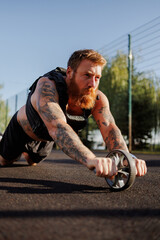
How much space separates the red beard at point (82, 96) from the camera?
211 cm

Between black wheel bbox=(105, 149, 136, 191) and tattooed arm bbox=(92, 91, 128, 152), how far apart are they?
0.78 feet

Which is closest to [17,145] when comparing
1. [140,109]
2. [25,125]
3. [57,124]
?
[25,125]

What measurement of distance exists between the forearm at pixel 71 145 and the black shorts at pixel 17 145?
3.85ft

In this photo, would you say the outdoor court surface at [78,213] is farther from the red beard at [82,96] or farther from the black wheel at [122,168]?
the red beard at [82,96]

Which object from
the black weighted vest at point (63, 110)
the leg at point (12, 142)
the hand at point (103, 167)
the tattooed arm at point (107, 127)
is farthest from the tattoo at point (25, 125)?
the hand at point (103, 167)

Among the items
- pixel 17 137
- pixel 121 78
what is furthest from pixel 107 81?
pixel 17 137

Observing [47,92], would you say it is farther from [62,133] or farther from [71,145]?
[71,145]

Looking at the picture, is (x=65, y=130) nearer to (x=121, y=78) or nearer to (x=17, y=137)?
(x=17, y=137)

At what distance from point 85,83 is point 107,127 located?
1.46 ft

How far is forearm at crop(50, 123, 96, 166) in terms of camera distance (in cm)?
154

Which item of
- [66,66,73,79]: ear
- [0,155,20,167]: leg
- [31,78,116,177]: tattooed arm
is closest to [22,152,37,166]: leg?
[0,155,20,167]: leg

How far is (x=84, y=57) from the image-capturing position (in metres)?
2.02

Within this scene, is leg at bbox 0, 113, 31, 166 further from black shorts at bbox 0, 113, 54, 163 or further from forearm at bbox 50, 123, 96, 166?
forearm at bbox 50, 123, 96, 166

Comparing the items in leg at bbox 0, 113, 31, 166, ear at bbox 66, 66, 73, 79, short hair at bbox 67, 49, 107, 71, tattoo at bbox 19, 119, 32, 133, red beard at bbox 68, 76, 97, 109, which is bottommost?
leg at bbox 0, 113, 31, 166
